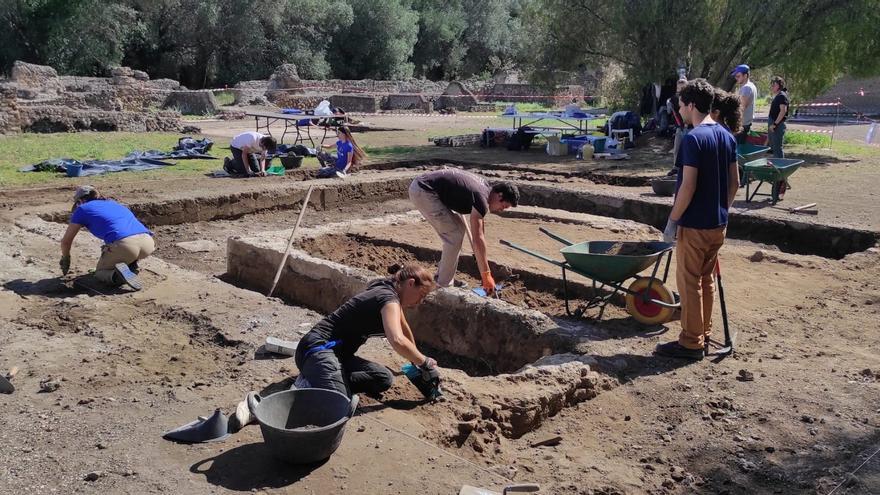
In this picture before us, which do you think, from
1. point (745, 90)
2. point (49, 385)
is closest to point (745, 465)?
point (49, 385)

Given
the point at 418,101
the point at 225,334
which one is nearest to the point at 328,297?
the point at 225,334

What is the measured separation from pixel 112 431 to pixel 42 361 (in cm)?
142

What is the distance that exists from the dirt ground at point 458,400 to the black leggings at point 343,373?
127 mm

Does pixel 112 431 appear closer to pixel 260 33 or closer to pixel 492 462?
pixel 492 462

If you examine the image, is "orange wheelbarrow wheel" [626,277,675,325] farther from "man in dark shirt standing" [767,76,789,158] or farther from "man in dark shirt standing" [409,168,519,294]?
"man in dark shirt standing" [767,76,789,158]

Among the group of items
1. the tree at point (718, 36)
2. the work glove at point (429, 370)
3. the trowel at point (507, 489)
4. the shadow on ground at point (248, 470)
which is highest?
the tree at point (718, 36)

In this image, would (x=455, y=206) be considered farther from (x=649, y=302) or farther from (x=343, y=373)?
(x=343, y=373)

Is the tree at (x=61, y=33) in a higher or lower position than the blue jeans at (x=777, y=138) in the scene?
higher

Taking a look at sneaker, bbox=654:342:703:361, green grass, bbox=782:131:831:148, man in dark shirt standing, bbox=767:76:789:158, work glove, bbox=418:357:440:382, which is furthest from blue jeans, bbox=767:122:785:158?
work glove, bbox=418:357:440:382

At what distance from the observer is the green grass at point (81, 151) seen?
12.6m

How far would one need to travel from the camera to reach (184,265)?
857 cm

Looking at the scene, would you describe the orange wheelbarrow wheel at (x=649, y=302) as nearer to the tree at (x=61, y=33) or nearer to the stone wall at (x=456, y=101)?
the stone wall at (x=456, y=101)

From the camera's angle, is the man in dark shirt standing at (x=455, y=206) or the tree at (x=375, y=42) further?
the tree at (x=375, y=42)

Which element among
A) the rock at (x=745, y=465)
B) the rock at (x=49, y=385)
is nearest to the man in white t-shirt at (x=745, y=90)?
the rock at (x=745, y=465)
